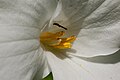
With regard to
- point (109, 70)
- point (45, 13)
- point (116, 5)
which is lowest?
point (109, 70)

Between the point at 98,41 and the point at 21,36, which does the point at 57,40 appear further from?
the point at 21,36

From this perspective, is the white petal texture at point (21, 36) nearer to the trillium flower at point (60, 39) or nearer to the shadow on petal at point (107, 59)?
the trillium flower at point (60, 39)

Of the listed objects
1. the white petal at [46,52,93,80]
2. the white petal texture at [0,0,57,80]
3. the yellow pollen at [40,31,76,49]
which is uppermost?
the white petal texture at [0,0,57,80]

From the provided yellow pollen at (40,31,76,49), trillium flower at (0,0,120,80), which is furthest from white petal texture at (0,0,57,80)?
yellow pollen at (40,31,76,49)

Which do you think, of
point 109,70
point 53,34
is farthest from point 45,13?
point 109,70

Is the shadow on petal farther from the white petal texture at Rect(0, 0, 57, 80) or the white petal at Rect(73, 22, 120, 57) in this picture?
the white petal texture at Rect(0, 0, 57, 80)

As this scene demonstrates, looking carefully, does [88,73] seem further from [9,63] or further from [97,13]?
[9,63]

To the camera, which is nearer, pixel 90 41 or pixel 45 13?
pixel 45 13
